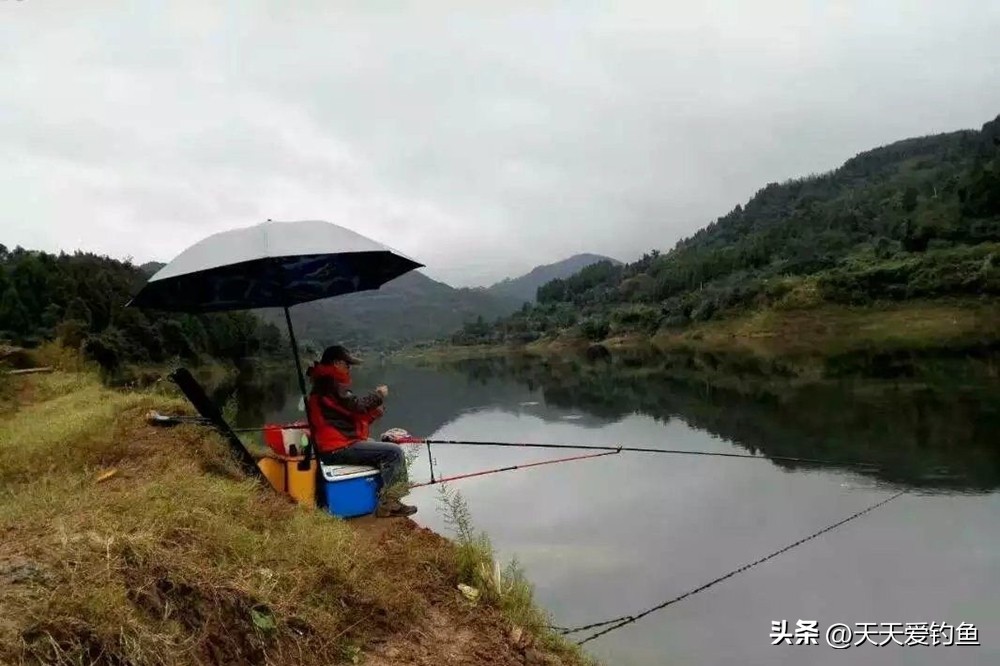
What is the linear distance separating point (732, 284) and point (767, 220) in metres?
65.8

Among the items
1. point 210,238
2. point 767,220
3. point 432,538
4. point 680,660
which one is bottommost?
point 680,660

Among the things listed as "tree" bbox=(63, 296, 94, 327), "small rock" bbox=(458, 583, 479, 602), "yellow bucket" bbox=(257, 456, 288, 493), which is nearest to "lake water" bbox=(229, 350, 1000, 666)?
"small rock" bbox=(458, 583, 479, 602)

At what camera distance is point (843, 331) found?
5062 cm

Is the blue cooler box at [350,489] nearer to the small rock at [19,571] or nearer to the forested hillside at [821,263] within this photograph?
the small rock at [19,571]

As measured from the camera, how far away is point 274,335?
81250 millimetres

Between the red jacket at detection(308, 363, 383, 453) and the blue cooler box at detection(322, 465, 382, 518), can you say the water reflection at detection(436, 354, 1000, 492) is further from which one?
the red jacket at detection(308, 363, 383, 453)

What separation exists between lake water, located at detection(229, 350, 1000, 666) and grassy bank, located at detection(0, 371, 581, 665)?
171 centimetres

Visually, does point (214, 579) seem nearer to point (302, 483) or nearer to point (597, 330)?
point (302, 483)

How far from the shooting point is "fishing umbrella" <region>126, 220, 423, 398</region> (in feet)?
17.3

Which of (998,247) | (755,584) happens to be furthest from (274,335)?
(755,584)

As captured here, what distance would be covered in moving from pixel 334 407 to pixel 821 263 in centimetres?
6679

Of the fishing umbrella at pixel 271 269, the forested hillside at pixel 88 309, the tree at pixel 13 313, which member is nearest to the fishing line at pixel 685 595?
the fishing umbrella at pixel 271 269

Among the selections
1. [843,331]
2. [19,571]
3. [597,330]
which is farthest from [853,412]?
[597,330]

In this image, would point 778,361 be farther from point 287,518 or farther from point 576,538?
point 287,518
